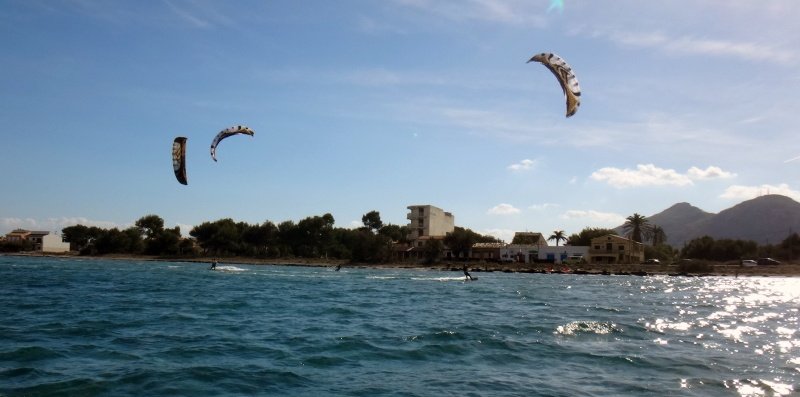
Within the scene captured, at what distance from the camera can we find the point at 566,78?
2723cm

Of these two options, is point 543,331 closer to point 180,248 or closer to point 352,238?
point 352,238

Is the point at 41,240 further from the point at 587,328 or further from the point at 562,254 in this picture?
the point at 587,328

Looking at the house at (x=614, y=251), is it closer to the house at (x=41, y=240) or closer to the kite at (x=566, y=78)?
the kite at (x=566, y=78)

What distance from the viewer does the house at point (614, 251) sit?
112062mm

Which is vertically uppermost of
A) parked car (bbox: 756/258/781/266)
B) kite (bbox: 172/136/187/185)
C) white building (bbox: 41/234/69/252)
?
kite (bbox: 172/136/187/185)

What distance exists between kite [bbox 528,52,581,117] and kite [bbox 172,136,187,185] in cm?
1913

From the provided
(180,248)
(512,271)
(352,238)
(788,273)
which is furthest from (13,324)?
(180,248)

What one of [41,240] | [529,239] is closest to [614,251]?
[529,239]

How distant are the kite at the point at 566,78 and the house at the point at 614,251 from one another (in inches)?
3564

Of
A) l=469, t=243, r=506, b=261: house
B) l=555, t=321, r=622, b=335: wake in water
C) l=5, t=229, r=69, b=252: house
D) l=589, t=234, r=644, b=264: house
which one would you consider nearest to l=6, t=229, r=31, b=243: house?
l=5, t=229, r=69, b=252: house

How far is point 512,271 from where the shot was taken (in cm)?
9388

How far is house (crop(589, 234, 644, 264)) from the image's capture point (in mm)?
112062

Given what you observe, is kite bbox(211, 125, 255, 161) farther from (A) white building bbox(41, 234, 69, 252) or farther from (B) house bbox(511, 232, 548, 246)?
(A) white building bbox(41, 234, 69, 252)

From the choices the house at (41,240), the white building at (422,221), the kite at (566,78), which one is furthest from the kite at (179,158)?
the house at (41,240)
